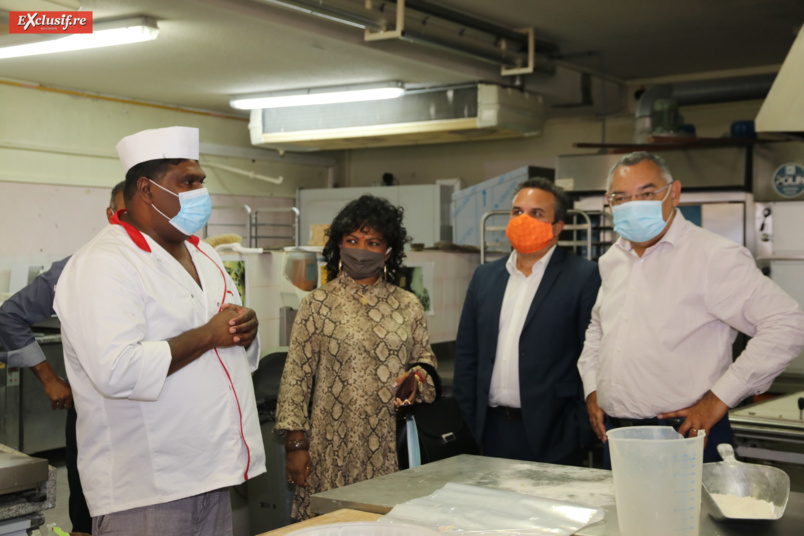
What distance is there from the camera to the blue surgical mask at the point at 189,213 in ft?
6.45

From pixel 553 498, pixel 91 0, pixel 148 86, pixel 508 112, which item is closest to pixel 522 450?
pixel 553 498

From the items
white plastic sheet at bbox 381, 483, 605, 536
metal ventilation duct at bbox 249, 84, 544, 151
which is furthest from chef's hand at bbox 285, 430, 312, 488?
metal ventilation duct at bbox 249, 84, 544, 151

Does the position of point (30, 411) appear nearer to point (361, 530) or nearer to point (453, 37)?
point (453, 37)

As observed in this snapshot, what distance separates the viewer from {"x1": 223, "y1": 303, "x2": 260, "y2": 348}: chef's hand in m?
1.92

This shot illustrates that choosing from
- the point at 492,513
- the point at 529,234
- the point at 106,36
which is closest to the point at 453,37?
the point at 106,36

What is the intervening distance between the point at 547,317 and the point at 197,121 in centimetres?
613

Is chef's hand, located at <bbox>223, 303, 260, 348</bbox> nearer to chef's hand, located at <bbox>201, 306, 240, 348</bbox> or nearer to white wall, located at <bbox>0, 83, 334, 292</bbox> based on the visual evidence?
chef's hand, located at <bbox>201, 306, 240, 348</bbox>

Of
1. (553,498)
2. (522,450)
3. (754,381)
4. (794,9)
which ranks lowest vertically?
(522,450)

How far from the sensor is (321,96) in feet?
→ 22.1

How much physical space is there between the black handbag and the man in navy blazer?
306mm

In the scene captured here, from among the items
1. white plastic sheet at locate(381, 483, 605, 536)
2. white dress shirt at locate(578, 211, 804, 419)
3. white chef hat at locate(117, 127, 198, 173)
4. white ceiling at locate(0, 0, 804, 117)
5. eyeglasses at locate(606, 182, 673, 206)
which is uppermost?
white ceiling at locate(0, 0, 804, 117)

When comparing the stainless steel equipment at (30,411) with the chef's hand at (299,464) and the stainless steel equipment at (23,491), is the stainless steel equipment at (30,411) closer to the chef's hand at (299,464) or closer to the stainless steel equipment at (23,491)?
the chef's hand at (299,464)

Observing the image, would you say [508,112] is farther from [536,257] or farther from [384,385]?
[384,385]

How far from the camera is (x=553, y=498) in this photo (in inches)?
64.6
